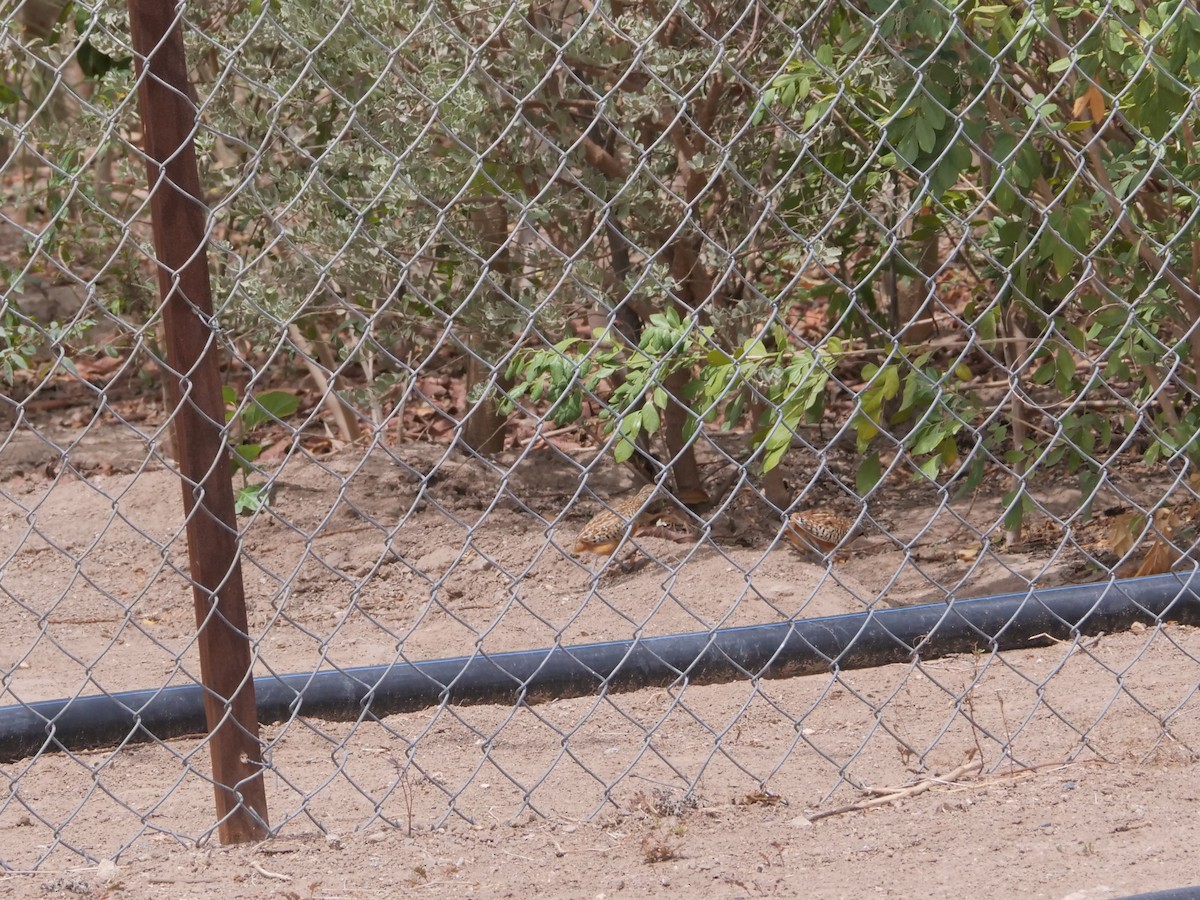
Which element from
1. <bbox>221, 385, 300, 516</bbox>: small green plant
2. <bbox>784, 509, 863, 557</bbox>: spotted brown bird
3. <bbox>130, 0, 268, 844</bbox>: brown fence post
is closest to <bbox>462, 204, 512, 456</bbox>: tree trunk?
<bbox>221, 385, 300, 516</bbox>: small green plant

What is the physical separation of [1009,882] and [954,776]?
46 centimetres

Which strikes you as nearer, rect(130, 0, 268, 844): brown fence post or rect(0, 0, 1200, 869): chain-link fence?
rect(130, 0, 268, 844): brown fence post

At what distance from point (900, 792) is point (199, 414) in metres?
1.47

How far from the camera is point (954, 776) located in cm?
A: 261

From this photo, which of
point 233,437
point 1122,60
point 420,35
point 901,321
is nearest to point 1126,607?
point 1122,60

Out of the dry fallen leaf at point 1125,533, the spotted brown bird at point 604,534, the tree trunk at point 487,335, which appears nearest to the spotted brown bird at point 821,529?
the spotted brown bird at point 604,534

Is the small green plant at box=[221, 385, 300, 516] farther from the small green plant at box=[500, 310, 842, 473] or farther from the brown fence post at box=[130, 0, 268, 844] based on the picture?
the brown fence post at box=[130, 0, 268, 844]

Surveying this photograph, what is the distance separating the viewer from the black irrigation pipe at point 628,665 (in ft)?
9.62

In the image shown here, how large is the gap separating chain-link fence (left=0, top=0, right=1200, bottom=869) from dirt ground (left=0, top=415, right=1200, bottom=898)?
0.02 m

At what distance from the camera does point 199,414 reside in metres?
2.17

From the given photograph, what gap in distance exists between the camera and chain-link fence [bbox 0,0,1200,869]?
2633 mm

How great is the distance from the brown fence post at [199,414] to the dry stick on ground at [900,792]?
1.05 metres

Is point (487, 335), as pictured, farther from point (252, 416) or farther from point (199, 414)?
point (199, 414)

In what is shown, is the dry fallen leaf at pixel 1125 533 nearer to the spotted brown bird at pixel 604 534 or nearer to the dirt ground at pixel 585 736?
the dirt ground at pixel 585 736
